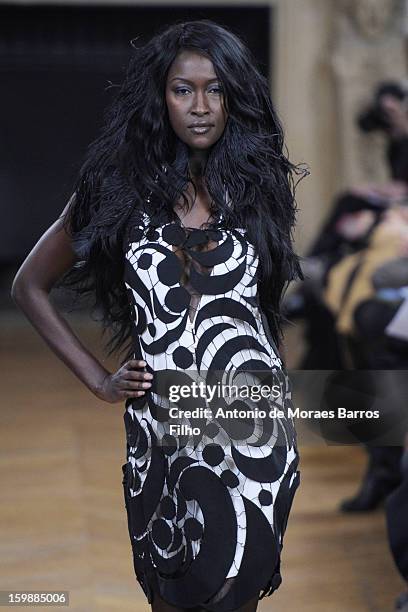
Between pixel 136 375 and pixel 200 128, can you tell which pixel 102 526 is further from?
pixel 200 128

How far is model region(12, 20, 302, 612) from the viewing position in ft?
6.24

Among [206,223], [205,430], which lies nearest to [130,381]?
[205,430]

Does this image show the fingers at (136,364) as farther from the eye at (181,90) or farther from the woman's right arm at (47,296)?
the eye at (181,90)

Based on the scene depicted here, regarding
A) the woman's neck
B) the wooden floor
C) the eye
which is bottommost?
the wooden floor

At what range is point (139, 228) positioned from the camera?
1945mm

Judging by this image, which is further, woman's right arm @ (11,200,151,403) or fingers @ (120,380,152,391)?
woman's right arm @ (11,200,151,403)

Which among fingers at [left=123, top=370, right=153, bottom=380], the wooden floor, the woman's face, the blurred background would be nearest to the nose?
the woman's face

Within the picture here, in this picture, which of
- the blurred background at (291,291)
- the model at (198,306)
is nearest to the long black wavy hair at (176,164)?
the model at (198,306)

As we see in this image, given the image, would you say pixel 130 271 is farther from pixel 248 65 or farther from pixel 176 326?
pixel 248 65

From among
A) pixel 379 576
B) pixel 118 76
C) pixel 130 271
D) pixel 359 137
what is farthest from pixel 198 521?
pixel 118 76

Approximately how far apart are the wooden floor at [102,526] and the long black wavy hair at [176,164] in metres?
1.54

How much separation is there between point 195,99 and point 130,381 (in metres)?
0.49

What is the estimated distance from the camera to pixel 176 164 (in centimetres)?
199

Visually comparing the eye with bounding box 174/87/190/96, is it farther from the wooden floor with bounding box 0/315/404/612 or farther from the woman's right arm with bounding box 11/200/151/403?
the wooden floor with bounding box 0/315/404/612
